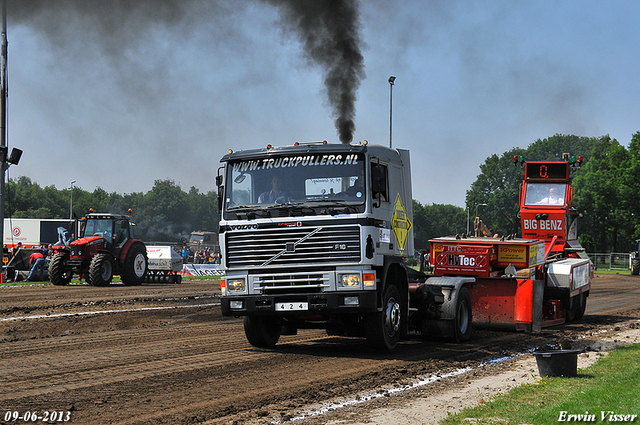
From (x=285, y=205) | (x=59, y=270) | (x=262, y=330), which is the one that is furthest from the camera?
(x=59, y=270)

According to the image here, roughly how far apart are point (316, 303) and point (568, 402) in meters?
3.72

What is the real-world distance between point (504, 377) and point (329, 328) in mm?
2931

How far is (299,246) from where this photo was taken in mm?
9234

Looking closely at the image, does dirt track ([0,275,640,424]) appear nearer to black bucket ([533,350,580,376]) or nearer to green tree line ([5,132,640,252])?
black bucket ([533,350,580,376])

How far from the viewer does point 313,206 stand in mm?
9289

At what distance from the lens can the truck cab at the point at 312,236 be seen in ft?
30.0

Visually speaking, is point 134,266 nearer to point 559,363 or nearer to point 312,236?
point 312,236

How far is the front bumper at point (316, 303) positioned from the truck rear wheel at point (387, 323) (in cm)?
49

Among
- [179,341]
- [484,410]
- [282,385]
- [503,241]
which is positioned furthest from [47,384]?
[503,241]

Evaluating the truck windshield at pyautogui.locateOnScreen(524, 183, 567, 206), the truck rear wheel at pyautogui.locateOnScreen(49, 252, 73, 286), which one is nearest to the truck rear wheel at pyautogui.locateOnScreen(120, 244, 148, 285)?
the truck rear wheel at pyautogui.locateOnScreen(49, 252, 73, 286)

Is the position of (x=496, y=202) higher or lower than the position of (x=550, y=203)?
higher

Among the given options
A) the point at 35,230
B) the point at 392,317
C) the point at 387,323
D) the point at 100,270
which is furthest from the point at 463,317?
the point at 35,230

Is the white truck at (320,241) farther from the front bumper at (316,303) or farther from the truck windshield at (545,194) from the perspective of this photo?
the truck windshield at (545,194)

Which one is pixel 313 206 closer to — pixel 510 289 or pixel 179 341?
pixel 179 341
